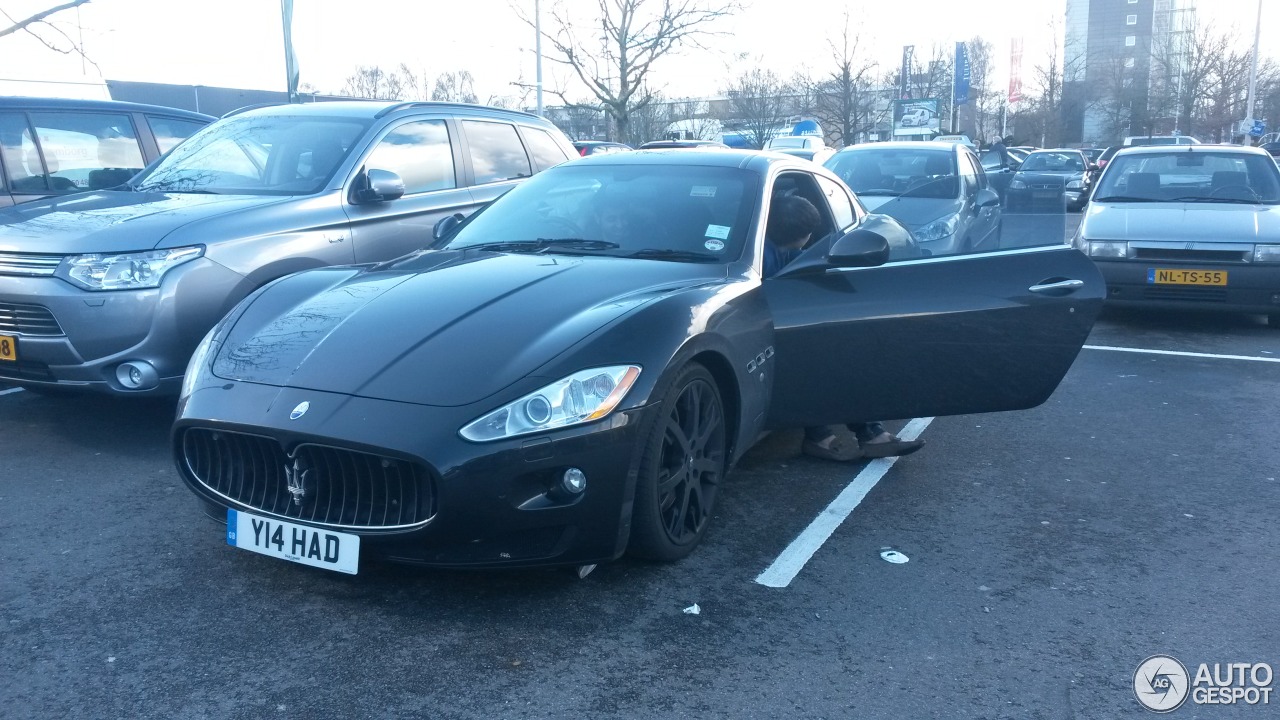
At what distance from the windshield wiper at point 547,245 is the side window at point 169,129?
4441 millimetres

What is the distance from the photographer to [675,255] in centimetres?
443

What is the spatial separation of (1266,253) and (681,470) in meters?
6.83

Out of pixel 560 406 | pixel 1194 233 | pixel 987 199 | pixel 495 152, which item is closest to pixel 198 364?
pixel 560 406

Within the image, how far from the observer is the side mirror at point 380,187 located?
599 cm

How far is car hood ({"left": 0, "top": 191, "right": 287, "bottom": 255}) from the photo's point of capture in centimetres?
507

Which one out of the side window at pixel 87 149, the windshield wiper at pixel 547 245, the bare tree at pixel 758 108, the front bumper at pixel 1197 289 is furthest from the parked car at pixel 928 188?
the bare tree at pixel 758 108

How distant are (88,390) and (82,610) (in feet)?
6.03

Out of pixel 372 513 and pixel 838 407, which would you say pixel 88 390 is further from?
pixel 838 407

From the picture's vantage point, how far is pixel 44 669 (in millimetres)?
3090

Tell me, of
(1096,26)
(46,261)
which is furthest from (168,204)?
(1096,26)

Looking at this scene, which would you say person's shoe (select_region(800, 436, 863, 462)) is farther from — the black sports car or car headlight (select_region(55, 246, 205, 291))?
car headlight (select_region(55, 246, 205, 291))

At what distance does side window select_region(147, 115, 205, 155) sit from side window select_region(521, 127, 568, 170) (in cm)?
268

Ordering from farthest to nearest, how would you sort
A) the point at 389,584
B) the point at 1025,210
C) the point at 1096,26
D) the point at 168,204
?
1. the point at 1096,26
2. the point at 1025,210
3. the point at 168,204
4. the point at 389,584

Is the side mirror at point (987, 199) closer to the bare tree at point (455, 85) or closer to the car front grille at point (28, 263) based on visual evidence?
the car front grille at point (28, 263)
